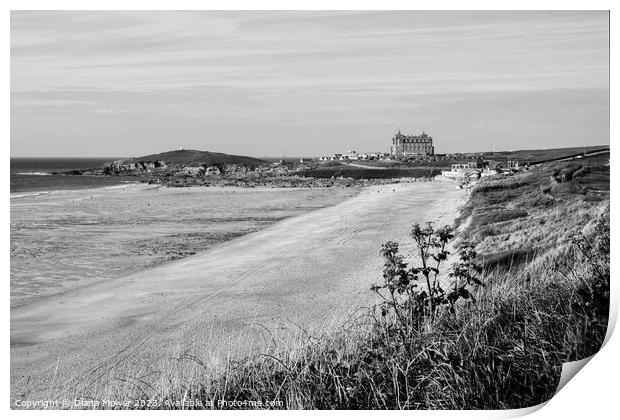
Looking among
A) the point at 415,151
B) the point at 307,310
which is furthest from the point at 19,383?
the point at 415,151

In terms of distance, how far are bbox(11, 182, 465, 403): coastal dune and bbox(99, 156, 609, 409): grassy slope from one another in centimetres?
53

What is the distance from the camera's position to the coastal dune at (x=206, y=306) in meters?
5.98

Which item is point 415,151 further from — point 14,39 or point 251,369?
point 14,39

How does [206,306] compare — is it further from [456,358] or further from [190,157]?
[456,358]

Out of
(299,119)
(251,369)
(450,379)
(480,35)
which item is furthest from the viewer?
(299,119)

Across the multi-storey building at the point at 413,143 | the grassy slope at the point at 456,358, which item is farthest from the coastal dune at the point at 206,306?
the multi-storey building at the point at 413,143

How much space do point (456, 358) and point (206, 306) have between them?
3.88 meters

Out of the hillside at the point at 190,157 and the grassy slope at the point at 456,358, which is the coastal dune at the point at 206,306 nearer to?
the grassy slope at the point at 456,358

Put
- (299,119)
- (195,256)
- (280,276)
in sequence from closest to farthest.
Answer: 1. (299,119)
2. (280,276)
3. (195,256)

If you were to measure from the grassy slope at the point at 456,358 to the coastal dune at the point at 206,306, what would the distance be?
1.75 ft

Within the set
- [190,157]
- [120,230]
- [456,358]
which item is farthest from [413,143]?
[120,230]

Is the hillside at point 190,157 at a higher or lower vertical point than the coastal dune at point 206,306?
higher

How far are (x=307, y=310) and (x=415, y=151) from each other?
6.92 ft

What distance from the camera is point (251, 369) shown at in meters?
4.86
